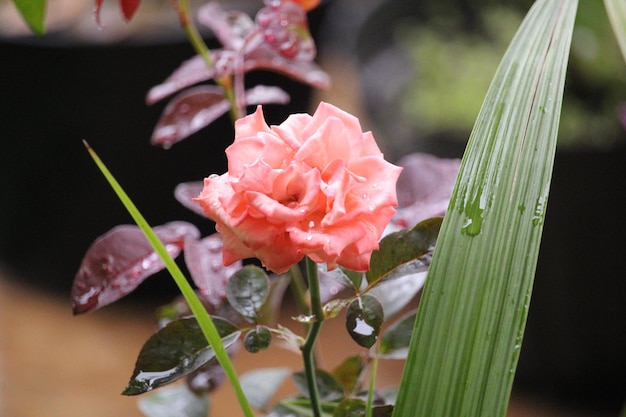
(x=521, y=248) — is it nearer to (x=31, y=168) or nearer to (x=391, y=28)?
(x=31, y=168)

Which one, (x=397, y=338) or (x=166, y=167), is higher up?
(x=166, y=167)

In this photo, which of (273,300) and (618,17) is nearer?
(618,17)

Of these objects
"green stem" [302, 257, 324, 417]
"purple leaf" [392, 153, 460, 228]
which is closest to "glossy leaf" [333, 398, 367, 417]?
"green stem" [302, 257, 324, 417]

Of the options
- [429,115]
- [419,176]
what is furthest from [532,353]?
[419,176]

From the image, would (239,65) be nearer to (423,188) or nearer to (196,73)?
(196,73)

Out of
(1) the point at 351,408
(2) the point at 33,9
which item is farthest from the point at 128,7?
(1) the point at 351,408

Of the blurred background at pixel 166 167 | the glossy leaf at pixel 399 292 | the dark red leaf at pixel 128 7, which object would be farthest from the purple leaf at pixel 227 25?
the blurred background at pixel 166 167

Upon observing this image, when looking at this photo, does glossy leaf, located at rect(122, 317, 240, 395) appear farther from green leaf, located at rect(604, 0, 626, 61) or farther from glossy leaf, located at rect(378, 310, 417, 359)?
green leaf, located at rect(604, 0, 626, 61)

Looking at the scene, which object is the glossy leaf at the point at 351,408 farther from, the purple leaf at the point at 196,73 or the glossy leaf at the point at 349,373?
the purple leaf at the point at 196,73
